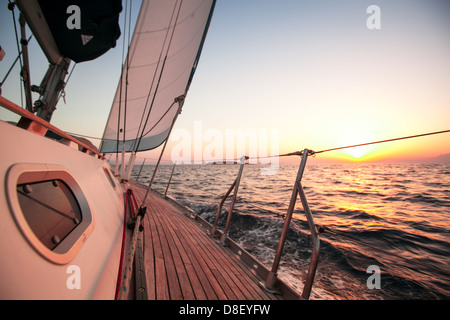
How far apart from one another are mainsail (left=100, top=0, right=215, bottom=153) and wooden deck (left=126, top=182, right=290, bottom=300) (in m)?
2.29

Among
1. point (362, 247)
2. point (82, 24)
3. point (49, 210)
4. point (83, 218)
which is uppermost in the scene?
point (82, 24)

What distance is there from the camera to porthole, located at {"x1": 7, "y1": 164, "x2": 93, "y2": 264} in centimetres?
81

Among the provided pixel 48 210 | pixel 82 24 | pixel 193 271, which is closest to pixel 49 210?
pixel 48 210

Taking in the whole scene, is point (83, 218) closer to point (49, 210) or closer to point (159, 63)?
point (49, 210)

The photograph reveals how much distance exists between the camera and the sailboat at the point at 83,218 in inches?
31.7

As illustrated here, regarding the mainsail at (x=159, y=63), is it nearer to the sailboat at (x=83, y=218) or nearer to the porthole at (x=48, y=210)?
the sailboat at (x=83, y=218)

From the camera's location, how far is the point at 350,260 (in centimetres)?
475

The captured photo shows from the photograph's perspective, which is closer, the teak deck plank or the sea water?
the teak deck plank

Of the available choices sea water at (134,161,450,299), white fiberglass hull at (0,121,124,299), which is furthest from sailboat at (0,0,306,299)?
sea water at (134,161,450,299)

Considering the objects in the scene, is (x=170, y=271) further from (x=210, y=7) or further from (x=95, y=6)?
(x=210, y=7)

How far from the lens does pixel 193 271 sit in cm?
245

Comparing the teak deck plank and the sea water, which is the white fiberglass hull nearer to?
the teak deck plank
